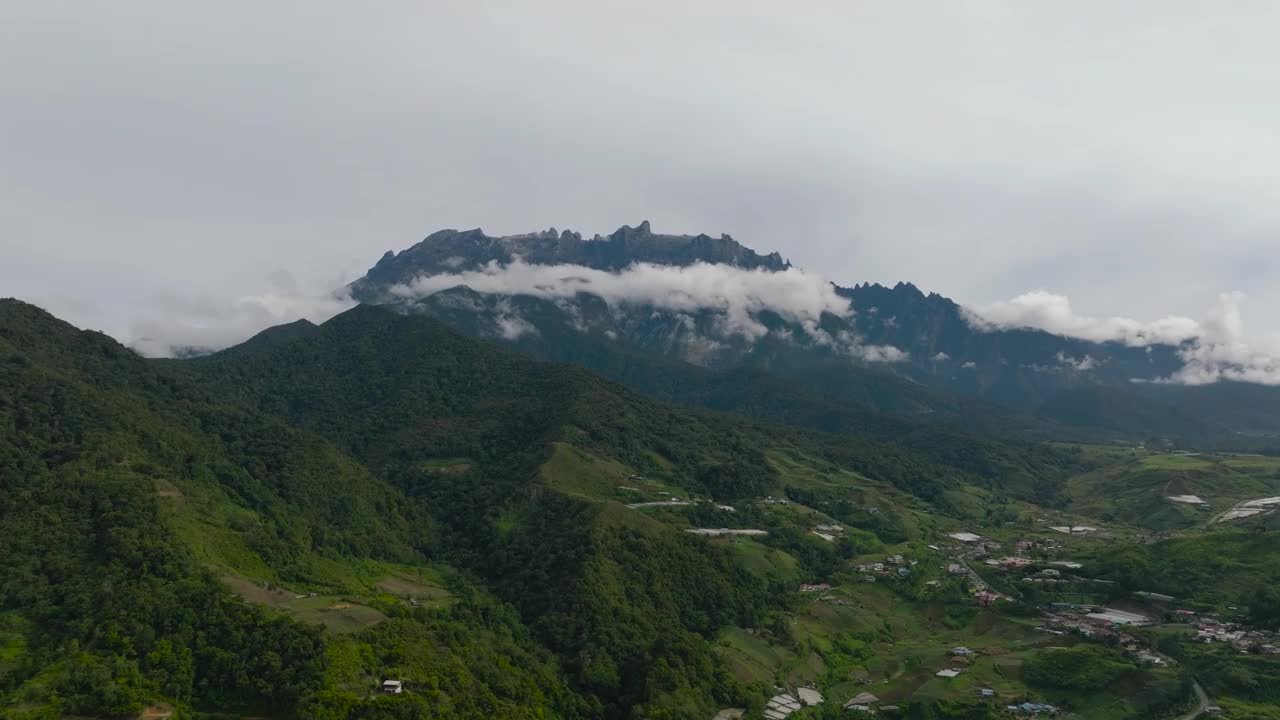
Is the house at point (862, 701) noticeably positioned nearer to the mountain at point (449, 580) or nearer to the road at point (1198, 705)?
the mountain at point (449, 580)

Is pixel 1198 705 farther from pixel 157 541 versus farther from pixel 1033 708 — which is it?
pixel 157 541

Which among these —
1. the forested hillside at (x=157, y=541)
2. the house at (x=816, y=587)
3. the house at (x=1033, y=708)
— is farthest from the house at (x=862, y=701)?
the house at (x=816, y=587)

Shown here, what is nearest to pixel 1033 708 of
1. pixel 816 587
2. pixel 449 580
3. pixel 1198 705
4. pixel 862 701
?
pixel 1198 705

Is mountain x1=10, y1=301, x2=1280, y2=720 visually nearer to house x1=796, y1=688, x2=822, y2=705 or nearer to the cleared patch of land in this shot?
the cleared patch of land

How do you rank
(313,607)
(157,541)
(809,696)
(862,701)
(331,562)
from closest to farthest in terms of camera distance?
(157,541) < (313,607) < (862,701) < (809,696) < (331,562)

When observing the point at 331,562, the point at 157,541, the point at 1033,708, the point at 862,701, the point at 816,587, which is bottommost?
the point at 862,701

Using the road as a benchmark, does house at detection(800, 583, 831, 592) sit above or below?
below

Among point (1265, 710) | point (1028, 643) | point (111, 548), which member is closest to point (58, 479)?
point (111, 548)

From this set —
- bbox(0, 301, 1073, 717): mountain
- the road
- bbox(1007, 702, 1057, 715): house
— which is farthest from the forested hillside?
the road

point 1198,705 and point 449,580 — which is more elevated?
point 449,580

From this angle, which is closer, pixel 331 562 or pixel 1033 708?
pixel 1033 708

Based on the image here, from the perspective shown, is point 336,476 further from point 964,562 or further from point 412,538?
point 964,562

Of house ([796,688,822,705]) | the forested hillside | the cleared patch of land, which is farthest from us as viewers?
house ([796,688,822,705])
